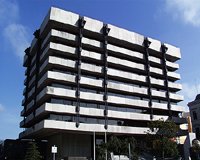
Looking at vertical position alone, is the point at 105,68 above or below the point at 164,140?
above

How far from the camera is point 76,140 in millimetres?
59438

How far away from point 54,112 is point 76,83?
7543 millimetres

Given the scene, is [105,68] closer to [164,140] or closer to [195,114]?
[164,140]

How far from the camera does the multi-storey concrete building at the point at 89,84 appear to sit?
56.3 meters

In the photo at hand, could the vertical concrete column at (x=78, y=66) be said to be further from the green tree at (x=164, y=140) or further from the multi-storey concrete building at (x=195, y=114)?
the multi-storey concrete building at (x=195, y=114)

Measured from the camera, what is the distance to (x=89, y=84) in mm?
59312

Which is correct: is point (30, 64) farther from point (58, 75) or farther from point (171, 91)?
point (171, 91)

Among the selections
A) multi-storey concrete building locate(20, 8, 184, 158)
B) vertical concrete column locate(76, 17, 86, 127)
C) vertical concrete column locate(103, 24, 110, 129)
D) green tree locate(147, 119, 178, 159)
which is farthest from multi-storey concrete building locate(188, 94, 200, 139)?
vertical concrete column locate(76, 17, 86, 127)

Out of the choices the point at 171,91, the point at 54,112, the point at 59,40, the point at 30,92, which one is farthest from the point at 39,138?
the point at 171,91

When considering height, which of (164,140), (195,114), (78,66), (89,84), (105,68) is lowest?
(164,140)

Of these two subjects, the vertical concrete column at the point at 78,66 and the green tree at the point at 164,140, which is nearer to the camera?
the green tree at the point at 164,140

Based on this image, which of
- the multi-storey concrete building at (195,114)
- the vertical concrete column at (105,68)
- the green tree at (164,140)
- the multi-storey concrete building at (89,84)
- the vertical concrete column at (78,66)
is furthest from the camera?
the multi-storey concrete building at (195,114)

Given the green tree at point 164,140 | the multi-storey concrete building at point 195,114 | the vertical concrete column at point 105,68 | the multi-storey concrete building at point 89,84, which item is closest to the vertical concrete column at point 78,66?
the multi-storey concrete building at point 89,84

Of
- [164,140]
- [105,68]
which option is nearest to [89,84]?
[105,68]
